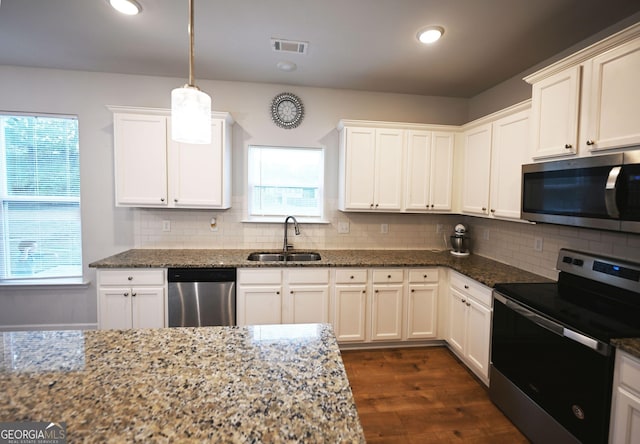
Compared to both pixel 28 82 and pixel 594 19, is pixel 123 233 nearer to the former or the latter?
pixel 28 82

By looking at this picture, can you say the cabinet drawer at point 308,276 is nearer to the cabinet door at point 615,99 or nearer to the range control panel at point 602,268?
the range control panel at point 602,268

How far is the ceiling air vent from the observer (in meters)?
2.44

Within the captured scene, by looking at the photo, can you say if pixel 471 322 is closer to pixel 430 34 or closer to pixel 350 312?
pixel 350 312

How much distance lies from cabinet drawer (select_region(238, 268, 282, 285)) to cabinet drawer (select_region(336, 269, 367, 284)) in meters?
0.57

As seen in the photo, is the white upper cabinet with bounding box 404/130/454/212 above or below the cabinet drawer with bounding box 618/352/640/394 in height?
above

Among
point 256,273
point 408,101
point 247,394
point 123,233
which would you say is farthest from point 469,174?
point 123,233

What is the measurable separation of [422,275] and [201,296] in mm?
2100

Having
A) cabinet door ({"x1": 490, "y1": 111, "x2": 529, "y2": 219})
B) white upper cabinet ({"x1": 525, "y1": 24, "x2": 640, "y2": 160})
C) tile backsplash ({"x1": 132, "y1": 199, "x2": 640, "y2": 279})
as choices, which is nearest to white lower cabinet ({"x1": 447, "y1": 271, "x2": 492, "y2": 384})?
tile backsplash ({"x1": 132, "y1": 199, "x2": 640, "y2": 279})

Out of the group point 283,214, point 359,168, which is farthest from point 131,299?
point 359,168

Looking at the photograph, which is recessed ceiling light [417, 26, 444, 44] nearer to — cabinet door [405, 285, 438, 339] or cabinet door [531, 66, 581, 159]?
cabinet door [531, 66, 581, 159]

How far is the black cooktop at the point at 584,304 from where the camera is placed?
152 centimetres

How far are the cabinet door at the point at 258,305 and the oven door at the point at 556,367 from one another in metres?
1.81

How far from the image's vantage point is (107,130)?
319 centimetres

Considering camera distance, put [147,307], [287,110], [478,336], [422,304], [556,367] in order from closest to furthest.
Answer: [556,367] → [478,336] → [147,307] → [422,304] → [287,110]
